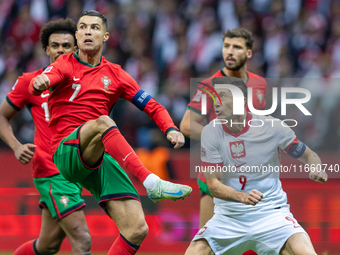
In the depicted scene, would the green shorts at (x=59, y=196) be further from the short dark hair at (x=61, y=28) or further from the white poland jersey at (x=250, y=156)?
the short dark hair at (x=61, y=28)

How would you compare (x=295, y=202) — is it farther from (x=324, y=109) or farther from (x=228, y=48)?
(x=228, y=48)

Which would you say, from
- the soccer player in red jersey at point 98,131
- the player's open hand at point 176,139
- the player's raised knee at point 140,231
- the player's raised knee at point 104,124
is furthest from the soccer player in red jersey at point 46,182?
the player's open hand at point 176,139

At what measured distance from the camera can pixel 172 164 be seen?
24.4 feet

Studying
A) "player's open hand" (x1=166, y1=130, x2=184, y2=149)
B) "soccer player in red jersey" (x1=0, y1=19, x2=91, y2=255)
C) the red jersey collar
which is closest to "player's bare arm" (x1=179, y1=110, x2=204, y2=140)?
the red jersey collar

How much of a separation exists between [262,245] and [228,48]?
2334mm

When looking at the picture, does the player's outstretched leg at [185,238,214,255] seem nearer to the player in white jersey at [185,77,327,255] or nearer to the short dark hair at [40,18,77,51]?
the player in white jersey at [185,77,327,255]

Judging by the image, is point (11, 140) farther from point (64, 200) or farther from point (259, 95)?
point (259, 95)

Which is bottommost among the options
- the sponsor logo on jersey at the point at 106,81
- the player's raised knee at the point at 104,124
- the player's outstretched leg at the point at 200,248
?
the player's outstretched leg at the point at 200,248

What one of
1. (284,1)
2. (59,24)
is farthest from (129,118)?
(284,1)

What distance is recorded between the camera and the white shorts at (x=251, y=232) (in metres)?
4.12

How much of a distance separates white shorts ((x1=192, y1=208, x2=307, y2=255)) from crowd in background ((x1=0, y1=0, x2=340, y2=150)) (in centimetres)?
417

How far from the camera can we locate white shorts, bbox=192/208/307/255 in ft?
13.5

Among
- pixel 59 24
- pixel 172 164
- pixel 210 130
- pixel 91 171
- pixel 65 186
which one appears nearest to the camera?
pixel 91 171

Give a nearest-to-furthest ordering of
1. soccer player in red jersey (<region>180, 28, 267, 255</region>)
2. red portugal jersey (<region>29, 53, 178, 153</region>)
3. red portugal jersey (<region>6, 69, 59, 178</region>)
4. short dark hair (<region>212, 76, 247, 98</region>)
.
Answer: red portugal jersey (<region>29, 53, 178, 153</region>), short dark hair (<region>212, 76, 247, 98</region>), red portugal jersey (<region>6, 69, 59, 178</region>), soccer player in red jersey (<region>180, 28, 267, 255</region>)
